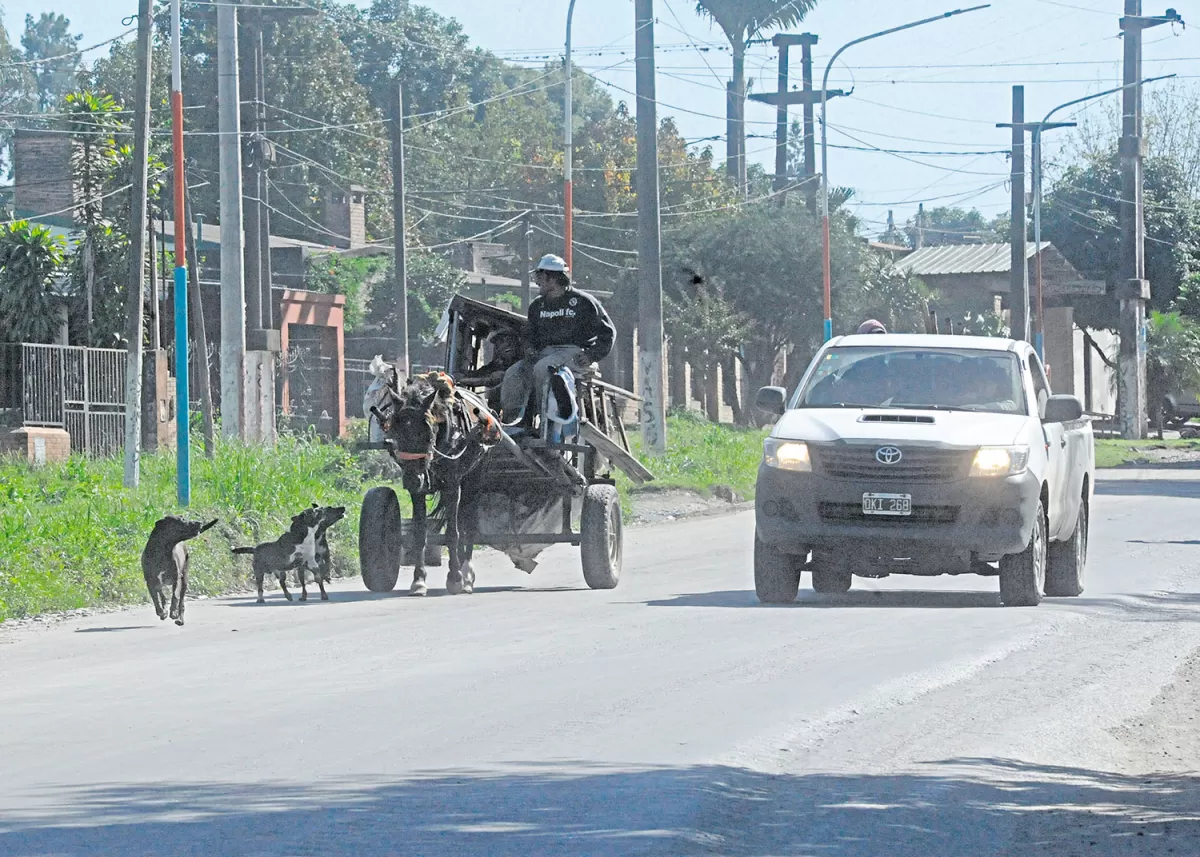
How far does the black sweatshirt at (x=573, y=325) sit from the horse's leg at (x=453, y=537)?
1720 mm

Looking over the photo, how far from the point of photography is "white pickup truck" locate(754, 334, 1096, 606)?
1431 cm

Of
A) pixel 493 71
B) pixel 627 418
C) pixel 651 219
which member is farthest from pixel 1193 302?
pixel 493 71

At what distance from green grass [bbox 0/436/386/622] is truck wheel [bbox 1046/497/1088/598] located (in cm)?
647

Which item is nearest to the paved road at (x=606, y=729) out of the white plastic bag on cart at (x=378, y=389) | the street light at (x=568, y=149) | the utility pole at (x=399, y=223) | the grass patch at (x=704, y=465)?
the white plastic bag on cart at (x=378, y=389)

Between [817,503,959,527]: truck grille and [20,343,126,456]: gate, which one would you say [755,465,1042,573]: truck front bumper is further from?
[20,343,126,456]: gate

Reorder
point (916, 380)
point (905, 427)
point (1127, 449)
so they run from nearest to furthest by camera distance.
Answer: point (905, 427) → point (916, 380) → point (1127, 449)

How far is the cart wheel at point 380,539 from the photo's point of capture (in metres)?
15.8

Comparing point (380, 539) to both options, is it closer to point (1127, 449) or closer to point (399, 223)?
point (399, 223)

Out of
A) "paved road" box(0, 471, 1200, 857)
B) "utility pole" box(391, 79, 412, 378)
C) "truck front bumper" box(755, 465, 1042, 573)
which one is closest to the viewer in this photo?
"paved road" box(0, 471, 1200, 857)

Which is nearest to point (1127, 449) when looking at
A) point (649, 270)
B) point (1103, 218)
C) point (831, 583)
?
point (649, 270)

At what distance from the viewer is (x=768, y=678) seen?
1101cm

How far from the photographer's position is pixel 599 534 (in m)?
16.3

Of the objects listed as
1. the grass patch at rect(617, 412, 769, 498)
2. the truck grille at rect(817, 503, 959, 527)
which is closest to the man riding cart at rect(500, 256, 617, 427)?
the truck grille at rect(817, 503, 959, 527)

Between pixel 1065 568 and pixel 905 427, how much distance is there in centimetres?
249
